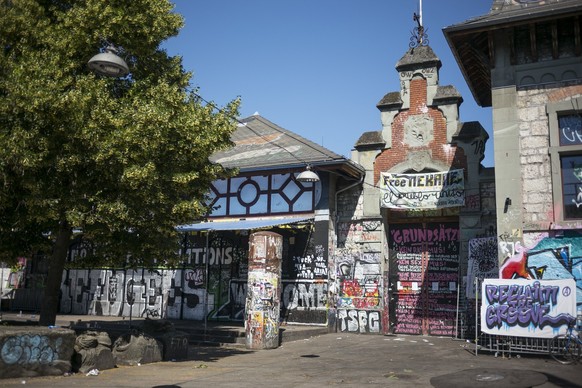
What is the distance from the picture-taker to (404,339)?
52.1 feet

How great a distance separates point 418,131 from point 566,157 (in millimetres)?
5647

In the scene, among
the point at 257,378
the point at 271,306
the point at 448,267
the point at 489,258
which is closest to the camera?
the point at 257,378

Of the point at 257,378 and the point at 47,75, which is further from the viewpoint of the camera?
the point at 47,75

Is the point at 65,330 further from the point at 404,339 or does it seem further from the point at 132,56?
the point at 404,339

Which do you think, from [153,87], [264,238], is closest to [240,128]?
[264,238]

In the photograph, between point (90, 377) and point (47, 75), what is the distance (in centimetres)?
585

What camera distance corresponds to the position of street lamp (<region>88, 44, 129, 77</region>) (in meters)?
8.80

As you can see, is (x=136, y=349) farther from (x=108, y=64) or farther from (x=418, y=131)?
(x=418, y=131)

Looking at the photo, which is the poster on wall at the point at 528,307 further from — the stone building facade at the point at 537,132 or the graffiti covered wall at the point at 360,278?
the graffiti covered wall at the point at 360,278

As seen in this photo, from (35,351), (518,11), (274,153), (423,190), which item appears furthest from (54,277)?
(518,11)

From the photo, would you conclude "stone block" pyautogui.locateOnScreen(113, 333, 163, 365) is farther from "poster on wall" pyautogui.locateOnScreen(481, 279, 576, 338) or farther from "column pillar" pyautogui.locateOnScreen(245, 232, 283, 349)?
"poster on wall" pyautogui.locateOnScreen(481, 279, 576, 338)

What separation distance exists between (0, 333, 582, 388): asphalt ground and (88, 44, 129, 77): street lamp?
5402mm

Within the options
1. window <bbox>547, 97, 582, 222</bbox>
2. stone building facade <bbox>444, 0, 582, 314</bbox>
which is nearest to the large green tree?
stone building facade <bbox>444, 0, 582, 314</bbox>

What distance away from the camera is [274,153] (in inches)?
763
